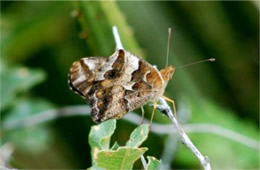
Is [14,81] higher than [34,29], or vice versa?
[34,29]

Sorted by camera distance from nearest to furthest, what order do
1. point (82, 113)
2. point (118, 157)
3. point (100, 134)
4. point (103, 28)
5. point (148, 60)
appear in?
1. point (118, 157)
2. point (100, 134)
3. point (103, 28)
4. point (82, 113)
5. point (148, 60)

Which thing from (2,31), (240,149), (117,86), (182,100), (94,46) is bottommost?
(240,149)

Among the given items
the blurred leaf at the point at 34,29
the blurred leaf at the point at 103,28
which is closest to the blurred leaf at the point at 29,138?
the blurred leaf at the point at 103,28

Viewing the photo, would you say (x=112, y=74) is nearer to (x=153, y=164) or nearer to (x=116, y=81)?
(x=116, y=81)

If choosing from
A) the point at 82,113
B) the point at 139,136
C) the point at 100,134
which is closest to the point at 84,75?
the point at 100,134

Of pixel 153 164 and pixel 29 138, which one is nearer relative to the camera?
pixel 153 164

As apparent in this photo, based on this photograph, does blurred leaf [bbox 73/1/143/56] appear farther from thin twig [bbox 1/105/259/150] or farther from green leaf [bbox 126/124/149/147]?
green leaf [bbox 126/124/149/147]

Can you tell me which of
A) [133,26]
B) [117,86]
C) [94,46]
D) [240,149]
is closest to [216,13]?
[133,26]

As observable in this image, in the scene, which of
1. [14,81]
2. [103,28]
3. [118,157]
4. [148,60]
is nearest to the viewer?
[118,157]

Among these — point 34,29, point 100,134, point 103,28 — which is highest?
point 34,29

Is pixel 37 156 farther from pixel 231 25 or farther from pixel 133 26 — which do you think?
pixel 231 25
